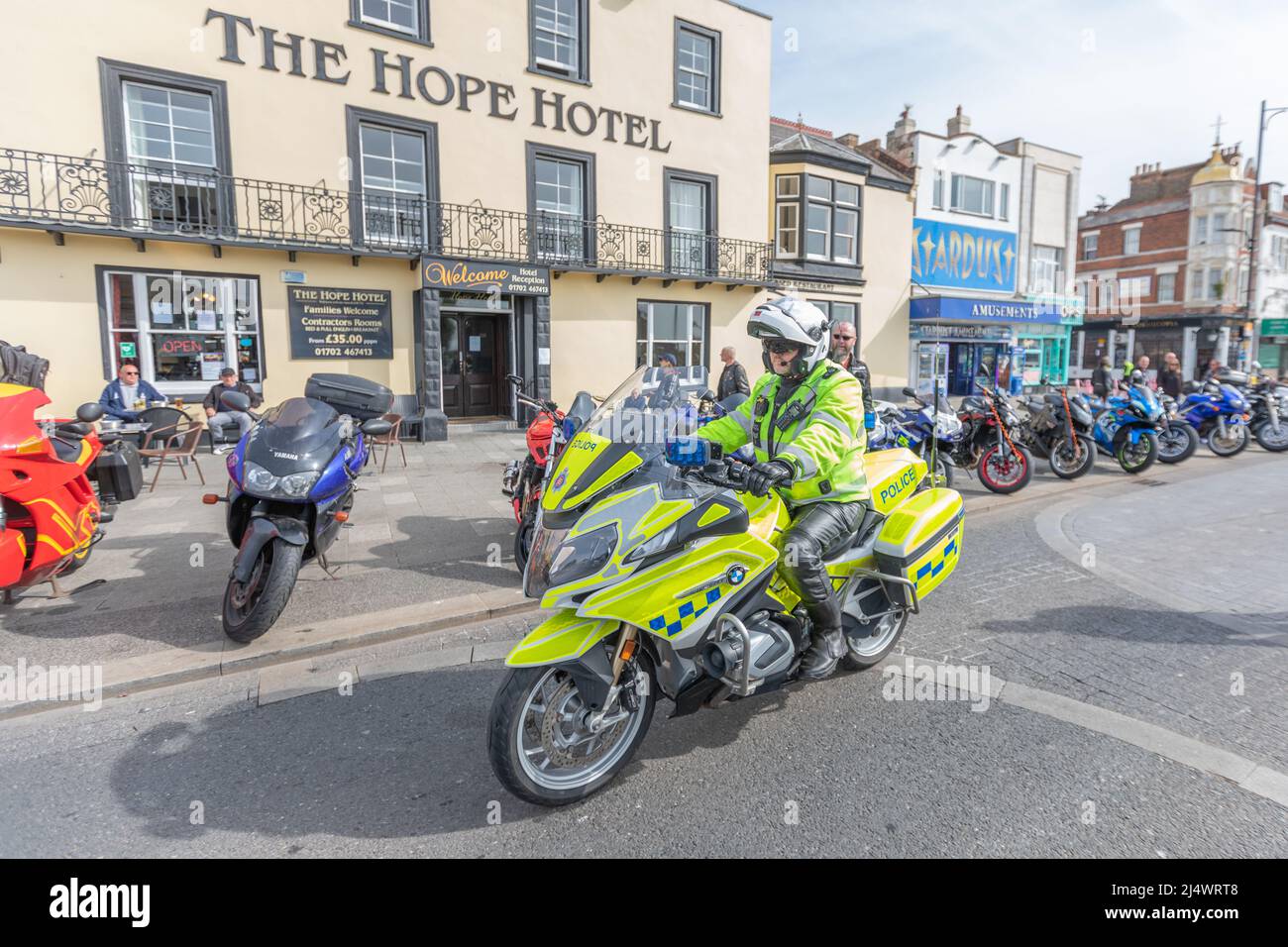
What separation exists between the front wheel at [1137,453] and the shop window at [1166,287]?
33618mm

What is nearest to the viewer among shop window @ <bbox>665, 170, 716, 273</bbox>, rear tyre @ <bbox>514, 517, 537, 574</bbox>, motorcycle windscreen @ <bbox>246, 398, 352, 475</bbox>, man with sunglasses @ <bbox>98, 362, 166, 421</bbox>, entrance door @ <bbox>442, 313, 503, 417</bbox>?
motorcycle windscreen @ <bbox>246, 398, 352, 475</bbox>

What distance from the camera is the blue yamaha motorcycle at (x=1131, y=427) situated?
10836mm

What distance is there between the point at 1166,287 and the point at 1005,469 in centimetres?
3698

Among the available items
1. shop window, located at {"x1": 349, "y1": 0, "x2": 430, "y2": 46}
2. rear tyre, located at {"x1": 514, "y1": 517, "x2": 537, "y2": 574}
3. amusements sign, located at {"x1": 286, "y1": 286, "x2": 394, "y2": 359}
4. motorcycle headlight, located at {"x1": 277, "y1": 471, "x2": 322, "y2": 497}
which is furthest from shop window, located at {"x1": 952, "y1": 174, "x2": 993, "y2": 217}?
motorcycle headlight, located at {"x1": 277, "y1": 471, "x2": 322, "y2": 497}

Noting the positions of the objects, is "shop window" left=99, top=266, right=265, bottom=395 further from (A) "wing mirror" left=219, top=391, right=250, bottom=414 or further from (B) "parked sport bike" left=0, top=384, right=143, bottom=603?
(A) "wing mirror" left=219, top=391, right=250, bottom=414

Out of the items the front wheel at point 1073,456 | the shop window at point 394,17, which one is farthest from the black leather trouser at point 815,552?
the shop window at point 394,17

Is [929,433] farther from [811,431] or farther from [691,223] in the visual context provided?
[691,223]

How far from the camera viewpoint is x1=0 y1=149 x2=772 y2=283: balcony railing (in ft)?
38.0

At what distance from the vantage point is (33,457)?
464cm

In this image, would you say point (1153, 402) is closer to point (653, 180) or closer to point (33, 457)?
point (653, 180)

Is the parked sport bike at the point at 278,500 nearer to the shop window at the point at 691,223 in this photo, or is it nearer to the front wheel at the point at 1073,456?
the front wheel at the point at 1073,456

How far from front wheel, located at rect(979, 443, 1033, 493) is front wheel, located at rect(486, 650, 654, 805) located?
7.83 m
